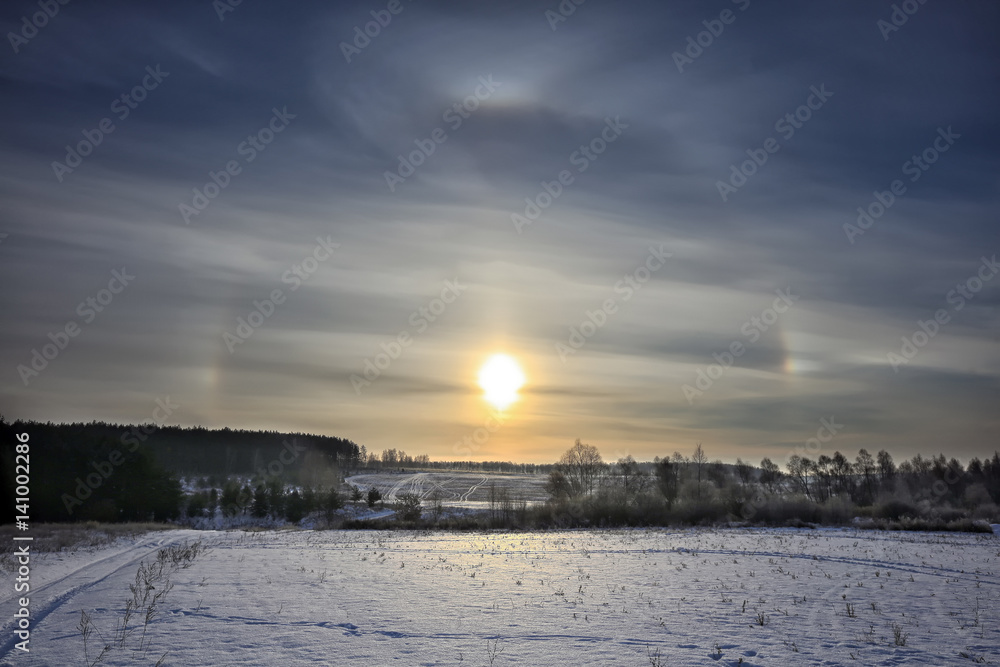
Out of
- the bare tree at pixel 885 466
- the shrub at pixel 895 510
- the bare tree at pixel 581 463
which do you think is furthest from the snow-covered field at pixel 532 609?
the bare tree at pixel 885 466

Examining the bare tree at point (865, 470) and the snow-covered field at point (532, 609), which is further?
the bare tree at point (865, 470)

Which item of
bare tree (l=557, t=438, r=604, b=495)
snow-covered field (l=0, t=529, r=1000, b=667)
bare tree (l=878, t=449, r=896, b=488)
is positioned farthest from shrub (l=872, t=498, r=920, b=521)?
bare tree (l=878, t=449, r=896, b=488)

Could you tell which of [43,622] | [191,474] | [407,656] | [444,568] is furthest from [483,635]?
[191,474]

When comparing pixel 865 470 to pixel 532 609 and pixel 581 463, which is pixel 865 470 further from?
pixel 532 609

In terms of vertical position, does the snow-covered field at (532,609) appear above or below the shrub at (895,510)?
above

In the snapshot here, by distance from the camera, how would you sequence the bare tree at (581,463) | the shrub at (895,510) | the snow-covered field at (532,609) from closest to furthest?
the snow-covered field at (532,609) → the shrub at (895,510) → the bare tree at (581,463)

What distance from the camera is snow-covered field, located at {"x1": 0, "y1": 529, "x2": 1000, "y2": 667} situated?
11734 mm

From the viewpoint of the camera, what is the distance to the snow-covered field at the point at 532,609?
38.5 feet

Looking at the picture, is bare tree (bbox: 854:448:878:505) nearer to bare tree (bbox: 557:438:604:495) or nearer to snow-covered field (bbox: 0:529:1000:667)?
bare tree (bbox: 557:438:604:495)

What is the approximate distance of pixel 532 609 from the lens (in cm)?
1599

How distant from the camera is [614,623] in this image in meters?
14.4

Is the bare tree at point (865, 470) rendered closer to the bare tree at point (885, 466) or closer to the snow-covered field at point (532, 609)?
the bare tree at point (885, 466)

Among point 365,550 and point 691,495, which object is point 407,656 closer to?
point 365,550

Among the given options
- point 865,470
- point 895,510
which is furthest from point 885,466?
point 895,510
